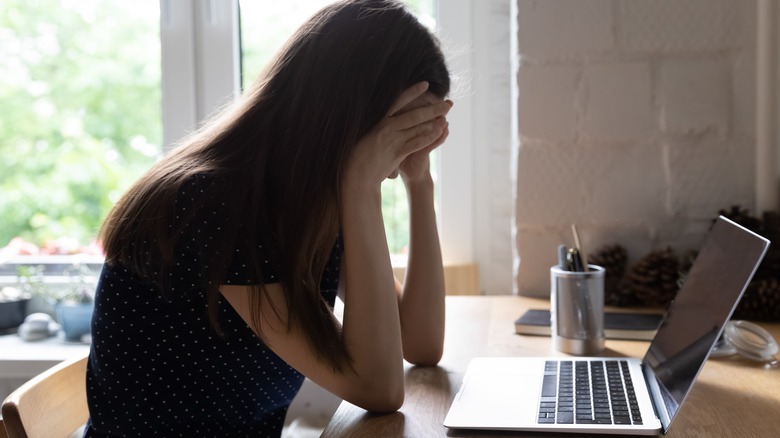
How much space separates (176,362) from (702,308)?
62 cm

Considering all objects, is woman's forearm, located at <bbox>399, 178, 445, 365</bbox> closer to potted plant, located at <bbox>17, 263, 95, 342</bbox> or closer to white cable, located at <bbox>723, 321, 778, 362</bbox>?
white cable, located at <bbox>723, 321, 778, 362</bbox>

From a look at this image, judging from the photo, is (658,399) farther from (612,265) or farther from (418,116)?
(612,265)

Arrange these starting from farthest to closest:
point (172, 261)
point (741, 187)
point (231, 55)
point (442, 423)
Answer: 1. point (231, 55)
2. point (741, 187)
3. point (172, 261)
4. point (442, 423)

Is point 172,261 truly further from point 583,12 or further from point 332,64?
point 583,12

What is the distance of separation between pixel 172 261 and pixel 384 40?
36cm

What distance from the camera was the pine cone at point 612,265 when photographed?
1.46 metres

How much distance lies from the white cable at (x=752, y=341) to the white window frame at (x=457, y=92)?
31.0 inches

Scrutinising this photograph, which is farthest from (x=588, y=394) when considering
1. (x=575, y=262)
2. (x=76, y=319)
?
(x=76, y=319)

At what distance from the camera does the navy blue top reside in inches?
37.5

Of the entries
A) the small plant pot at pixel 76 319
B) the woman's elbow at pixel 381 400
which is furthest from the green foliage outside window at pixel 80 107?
the woman's elbow at pixel 381 400

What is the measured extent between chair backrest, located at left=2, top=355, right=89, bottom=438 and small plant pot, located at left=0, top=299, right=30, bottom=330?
95cm

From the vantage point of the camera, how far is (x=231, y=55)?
1.87m

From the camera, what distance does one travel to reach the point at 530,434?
2.53 feet

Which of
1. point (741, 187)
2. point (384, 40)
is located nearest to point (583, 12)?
point (741, 187)
